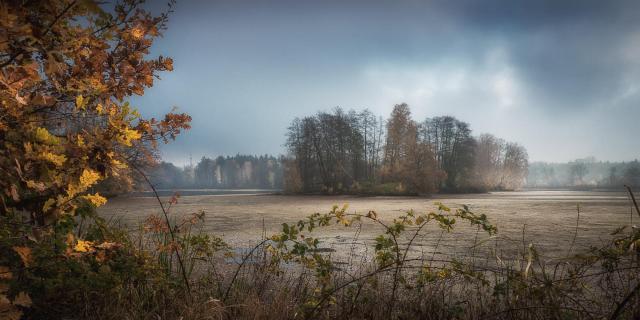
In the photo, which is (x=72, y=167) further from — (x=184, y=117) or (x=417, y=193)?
(x=417, y=193)

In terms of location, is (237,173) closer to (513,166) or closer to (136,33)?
(513,166)

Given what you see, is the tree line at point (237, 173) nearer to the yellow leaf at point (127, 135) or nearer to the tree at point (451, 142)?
the tree at point (451, 142)

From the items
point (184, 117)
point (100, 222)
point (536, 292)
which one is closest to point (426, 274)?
point (536, 292)

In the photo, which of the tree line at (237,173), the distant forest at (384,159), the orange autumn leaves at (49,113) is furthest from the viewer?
the tree line at (237,173)

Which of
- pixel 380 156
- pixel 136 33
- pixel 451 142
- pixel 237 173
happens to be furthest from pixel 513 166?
pixel 237 173

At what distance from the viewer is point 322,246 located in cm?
566

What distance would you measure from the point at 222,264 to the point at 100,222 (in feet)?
6.82

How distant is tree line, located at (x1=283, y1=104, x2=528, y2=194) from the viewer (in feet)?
94.7

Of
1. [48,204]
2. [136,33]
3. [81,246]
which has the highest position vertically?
[136,33]

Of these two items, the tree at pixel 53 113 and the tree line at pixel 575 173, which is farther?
the tree line at pixel 575 173

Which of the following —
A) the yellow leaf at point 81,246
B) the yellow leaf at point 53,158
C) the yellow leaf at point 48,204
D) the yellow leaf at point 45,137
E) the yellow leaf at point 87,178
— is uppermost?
the yellow leaf at point 45,137

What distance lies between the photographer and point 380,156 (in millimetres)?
38188

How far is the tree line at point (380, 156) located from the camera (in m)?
28.9

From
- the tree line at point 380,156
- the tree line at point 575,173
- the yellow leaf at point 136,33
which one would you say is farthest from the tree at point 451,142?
the tree line at point 575,173
